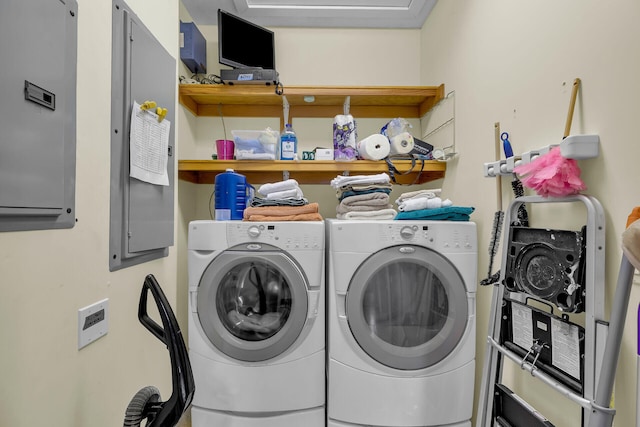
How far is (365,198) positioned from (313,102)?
3.05 feet

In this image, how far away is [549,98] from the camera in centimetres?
122

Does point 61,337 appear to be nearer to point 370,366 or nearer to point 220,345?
point 220,345

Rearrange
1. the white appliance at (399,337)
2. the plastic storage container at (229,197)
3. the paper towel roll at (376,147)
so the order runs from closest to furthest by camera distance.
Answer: the white appliance at (399,337)
the plastic storage container at (229,197)
the paper towel roll at (376,147)

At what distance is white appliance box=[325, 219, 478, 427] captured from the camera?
152 cm

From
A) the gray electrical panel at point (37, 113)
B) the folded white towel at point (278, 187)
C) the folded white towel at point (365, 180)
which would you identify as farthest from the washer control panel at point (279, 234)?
the gray electrical panel at point (37, 113)

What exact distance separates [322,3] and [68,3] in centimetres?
180

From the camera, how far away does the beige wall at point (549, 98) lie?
937 mm

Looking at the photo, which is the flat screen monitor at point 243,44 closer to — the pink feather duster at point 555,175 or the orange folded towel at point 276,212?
the orange folded towel at point 276,212

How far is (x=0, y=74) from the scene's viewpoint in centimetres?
65

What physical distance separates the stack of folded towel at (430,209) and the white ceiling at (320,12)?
1440 mm

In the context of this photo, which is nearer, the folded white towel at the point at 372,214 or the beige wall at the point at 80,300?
the beige wall at the point at 80,300

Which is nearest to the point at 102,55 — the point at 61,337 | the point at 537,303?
the point at 61,337

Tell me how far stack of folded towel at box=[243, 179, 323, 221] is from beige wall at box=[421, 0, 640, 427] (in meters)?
0.89

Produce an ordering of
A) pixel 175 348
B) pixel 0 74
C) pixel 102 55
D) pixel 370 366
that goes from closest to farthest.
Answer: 1. pixel 0 74
2. pixel 175 348
3. pixel 102 55
4. pixel 370 366
